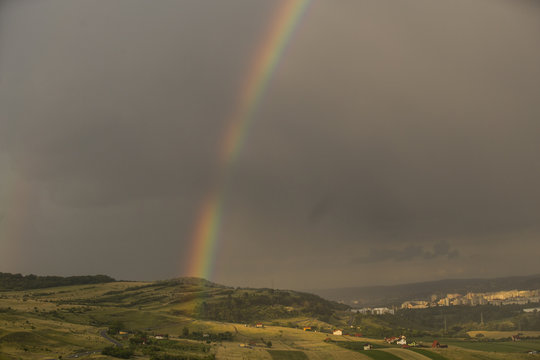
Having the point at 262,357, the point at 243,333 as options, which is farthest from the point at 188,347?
the point at 243,333

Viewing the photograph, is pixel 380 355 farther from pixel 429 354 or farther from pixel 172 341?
pixel 172 341

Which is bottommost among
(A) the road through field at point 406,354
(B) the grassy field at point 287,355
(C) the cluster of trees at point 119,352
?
(B) the grassy field at point 287,355

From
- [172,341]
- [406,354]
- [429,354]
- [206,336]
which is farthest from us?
[206,336]

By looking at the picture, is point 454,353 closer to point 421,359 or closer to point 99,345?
point 421,359

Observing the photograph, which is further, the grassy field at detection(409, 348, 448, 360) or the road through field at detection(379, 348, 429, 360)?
the grassy field at detection(409, 348, 448, 360)

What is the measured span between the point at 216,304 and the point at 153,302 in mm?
27687

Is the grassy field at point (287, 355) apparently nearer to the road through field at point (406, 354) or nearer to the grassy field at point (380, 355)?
the grassy field at point (380, 355)

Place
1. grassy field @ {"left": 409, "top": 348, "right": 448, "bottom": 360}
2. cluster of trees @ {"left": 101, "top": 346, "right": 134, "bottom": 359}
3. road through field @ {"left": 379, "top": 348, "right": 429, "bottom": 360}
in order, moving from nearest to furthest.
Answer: cluster of trees @ {"left": 101, "top": 346, "right": 134, "bottom": 359}, road through field @ {"left": 379, "top": 348, "right": 429, "bottom": 360}, grassy field @ {"left": 409, "top": 348, "right": 448, "bottom": 360}

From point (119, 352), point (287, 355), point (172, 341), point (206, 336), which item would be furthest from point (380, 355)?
point (119, 352)

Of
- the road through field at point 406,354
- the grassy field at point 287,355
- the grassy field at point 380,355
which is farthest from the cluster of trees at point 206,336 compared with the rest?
the road through field at point 406,354

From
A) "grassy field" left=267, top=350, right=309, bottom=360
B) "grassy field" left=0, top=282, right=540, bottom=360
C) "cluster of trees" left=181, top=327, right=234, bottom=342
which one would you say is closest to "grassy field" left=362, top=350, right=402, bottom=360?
"grassy field" left=0, top=282, right=540, bottom=360

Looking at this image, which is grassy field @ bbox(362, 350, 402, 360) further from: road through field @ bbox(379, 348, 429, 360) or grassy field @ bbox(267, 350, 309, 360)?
grassy field @ bbox(267, 350, 309, 360)

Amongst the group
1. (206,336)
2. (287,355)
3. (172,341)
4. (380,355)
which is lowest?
(287,355)

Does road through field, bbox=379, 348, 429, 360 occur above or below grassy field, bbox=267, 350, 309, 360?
above
